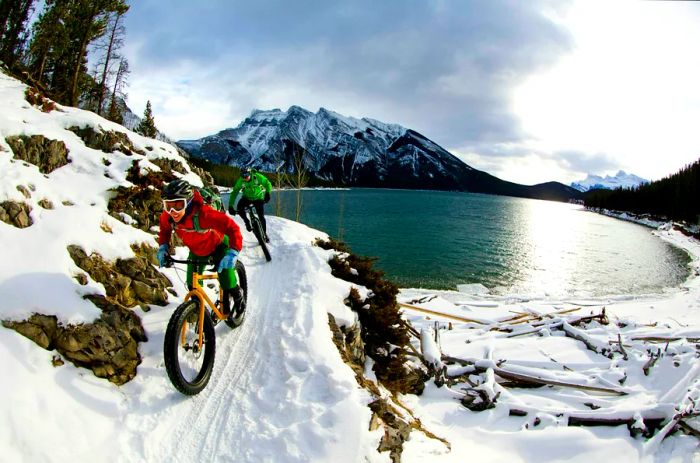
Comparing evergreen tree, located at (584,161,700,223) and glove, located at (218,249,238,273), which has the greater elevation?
evergreen tree, located at (584,161,700,223)

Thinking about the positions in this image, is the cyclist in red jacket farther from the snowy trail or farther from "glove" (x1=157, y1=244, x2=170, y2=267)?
the snowy trail

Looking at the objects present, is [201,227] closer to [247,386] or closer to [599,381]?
[247,386]

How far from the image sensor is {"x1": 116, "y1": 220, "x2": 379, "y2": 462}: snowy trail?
13.8 ft

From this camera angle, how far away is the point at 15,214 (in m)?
5.69

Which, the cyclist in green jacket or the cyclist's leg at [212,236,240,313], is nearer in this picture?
the cyclist's leg at [212,236,240,313]

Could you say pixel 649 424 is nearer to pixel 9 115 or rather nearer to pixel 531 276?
pixel 9 115

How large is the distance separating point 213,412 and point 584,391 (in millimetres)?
8068

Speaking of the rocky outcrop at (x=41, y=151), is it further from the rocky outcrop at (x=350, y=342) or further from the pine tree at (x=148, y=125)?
the pine tree at (x=148, y=125)

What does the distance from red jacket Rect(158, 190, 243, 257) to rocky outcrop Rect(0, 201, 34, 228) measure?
2.47 m

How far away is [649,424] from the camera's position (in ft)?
21.0

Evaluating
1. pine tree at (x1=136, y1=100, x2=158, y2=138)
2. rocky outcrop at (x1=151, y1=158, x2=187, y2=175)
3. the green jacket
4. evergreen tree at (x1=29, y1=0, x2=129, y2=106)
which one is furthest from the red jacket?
pine tree at (x1=136, y1=100, x2=158, y2=138)

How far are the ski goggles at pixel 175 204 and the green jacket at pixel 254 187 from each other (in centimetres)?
705

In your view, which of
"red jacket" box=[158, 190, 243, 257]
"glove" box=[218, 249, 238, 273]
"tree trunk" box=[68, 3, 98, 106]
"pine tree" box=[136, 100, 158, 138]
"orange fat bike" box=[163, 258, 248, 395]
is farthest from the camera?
"pine tree" box=[136, 100, 158, 138]

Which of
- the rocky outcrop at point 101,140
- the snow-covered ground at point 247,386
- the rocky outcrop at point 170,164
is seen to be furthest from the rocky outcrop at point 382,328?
the rocky outcrop at point 101,140
